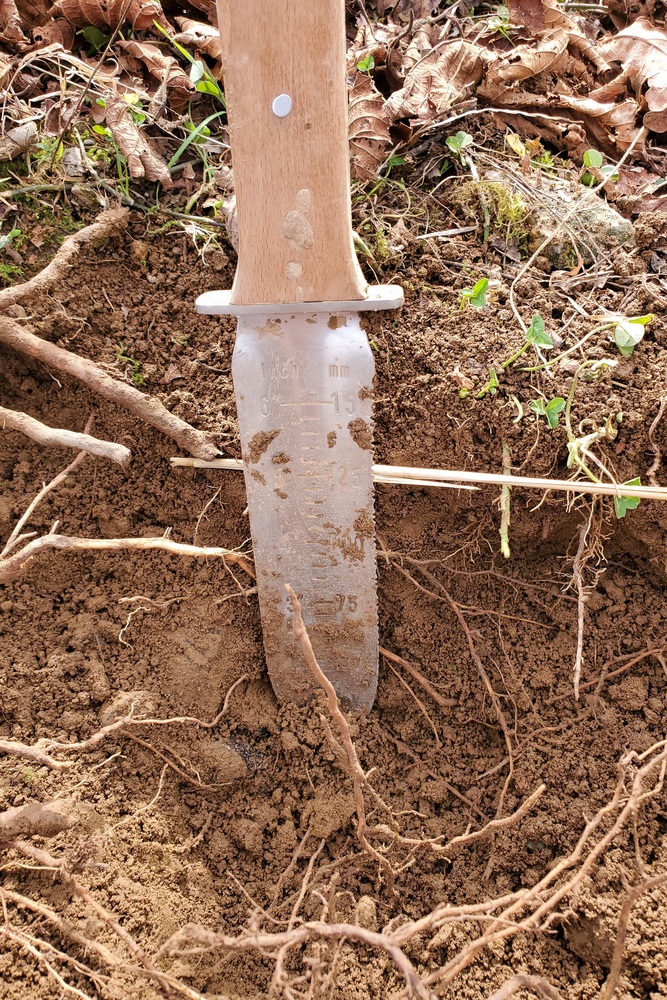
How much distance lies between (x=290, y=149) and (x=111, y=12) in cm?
104

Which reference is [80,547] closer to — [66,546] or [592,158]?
[66,546]

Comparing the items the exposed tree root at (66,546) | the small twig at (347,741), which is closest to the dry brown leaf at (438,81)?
the exposed tree root at (66,546)

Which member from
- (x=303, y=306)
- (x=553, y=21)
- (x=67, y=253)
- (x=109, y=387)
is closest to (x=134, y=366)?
(x=109, y=387)

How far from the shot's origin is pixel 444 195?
1.67m

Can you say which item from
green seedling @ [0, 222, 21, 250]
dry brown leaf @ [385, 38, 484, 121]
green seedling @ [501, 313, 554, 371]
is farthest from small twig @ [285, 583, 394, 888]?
dry brown leaf @ [385, 38, 484, 121]

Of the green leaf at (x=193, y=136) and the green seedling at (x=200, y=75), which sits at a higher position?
the green seedling at (x=200, y=75)

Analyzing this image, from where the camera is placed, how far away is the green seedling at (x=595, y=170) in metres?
1.66

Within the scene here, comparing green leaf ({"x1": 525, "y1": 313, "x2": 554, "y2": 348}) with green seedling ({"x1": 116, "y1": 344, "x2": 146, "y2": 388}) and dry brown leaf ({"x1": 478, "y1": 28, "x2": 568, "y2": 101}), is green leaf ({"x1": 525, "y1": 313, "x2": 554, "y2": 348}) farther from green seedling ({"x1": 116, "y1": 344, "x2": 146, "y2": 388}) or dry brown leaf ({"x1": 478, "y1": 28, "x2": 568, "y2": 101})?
green seedling ({"x1": 116, "y1": 344, "x2": 146, "y2": 388})

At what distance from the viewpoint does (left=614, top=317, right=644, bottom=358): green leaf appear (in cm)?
Answer: 140

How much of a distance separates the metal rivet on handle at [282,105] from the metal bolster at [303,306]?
298mm

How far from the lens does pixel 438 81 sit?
1.73 metres

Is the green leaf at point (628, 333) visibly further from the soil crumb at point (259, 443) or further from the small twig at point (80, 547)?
the small twig at point (80, 547)

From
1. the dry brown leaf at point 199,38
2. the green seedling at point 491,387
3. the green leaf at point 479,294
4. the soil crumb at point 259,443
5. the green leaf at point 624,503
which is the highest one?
the dry brown leaf at point 199,38

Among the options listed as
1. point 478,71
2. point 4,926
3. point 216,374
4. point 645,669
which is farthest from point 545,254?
point 4,926
